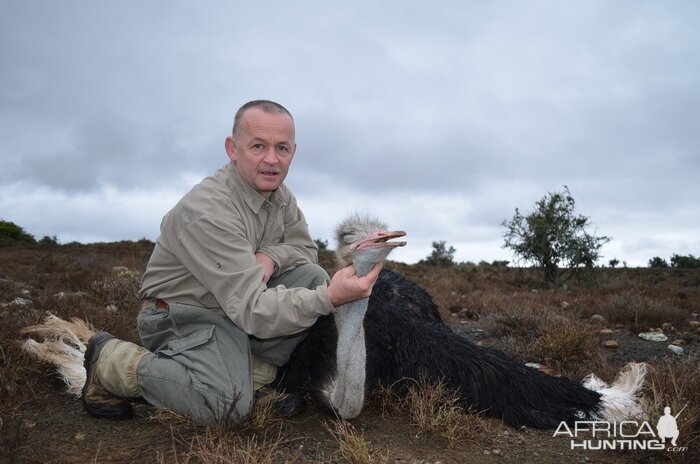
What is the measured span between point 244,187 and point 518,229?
1304 centimetres

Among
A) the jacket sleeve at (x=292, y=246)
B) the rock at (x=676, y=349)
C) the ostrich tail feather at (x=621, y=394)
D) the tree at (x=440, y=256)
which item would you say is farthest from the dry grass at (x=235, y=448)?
the tree at (x=440, y=256)

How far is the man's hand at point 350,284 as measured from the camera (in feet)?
9.77

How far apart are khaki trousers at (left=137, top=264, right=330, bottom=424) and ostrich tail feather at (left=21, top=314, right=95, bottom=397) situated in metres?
0.90

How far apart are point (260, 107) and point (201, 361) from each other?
163 centimetres

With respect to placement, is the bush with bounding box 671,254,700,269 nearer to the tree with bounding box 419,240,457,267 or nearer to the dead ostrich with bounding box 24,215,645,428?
the tree with bounding box 419,240,457,267

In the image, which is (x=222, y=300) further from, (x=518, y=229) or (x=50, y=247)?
(x=50, y=247)

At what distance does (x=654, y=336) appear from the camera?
727 cm

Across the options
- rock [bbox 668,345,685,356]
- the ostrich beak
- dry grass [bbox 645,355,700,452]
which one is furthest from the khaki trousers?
rock [bbox 668,345,685,356]

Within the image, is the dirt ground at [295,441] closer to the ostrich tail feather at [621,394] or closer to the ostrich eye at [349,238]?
the ostrich tail feather at [621,394]

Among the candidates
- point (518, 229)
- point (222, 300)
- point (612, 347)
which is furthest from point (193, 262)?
point (518, 229)

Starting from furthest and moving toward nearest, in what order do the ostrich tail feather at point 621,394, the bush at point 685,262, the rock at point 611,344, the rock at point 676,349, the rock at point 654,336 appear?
1. the bush at point 685,262
2. the rock at point 654,336
3. the rock at point 611,344
4. the rock at point 676,349
5. the ostrich tail feather at point 621,394

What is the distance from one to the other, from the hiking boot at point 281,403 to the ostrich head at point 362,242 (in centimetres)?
110

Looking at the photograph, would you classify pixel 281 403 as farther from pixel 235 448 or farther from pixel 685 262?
pixel 685 262

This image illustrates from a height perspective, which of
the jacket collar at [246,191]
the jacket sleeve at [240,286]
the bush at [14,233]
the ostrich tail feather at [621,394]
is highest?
the bush at [14,233]
